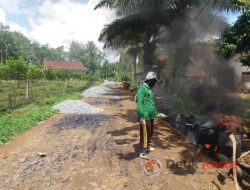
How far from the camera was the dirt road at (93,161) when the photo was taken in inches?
200

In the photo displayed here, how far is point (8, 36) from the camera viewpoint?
73.9 metres

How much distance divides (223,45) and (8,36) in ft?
241

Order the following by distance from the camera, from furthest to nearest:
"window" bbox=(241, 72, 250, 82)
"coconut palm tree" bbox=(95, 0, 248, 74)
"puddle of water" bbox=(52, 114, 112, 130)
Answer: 1. "window" bbox=(241, 72, 250, 82)
2. "coconut palm tree" bbox=(95, 0, 248, 74)
3. "puddle of water" bbox=(52, 114, 112, 130)

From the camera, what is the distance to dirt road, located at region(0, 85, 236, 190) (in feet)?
16.7

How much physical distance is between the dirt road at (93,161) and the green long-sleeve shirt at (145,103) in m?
0.90

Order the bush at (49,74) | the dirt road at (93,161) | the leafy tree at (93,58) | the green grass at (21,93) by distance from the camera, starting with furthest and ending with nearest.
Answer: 1. the leafy tree at (93,58)
2. the bush at (49,74)
3. the green grass at (21,93)
4. the dirt road at (93,161)

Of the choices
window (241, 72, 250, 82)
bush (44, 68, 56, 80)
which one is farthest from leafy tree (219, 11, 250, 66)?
bush (44, 68, 56, 80)

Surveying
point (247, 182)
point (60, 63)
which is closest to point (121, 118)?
point (247, 182)

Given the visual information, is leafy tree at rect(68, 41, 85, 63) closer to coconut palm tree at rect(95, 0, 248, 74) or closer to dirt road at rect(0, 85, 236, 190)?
coconut palm tree at rect(95, 0, 248, 74)

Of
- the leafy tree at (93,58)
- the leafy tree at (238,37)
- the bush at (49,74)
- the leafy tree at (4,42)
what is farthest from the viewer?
the leafy tree at (93,58)

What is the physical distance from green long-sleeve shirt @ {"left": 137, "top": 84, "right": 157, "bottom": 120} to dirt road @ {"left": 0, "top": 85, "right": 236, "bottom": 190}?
905 mm

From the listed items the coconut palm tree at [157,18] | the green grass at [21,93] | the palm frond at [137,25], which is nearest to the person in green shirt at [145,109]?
the green grass at [21,93]

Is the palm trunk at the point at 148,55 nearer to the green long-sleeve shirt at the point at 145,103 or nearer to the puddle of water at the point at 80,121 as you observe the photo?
the puddle of water at the point at 80,121

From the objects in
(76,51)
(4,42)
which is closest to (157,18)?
(4,42)
